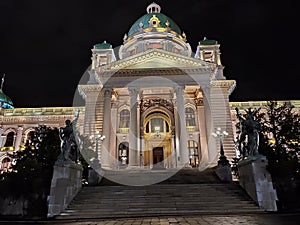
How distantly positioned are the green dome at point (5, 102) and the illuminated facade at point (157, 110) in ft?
37.2

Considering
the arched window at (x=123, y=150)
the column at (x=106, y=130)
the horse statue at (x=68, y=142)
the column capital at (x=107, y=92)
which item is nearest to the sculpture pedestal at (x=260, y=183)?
the horse statue at (x=68, y=142)

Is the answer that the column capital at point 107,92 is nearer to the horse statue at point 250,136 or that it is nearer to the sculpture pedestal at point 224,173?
the sculpture pedestal at point 224,173

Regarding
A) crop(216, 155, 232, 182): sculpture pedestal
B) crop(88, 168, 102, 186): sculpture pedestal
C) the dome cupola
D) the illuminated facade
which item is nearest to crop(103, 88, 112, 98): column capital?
the illuminated facade

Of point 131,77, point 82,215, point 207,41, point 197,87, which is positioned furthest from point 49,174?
point 207,41

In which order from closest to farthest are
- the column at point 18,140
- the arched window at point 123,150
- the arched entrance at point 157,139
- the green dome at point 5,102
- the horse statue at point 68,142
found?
the horse statue at point 68,142 → the arched window at point 123,150 → the arched entrance at point 157,139 → the column at point 18,140 → the green dome at point 5,102

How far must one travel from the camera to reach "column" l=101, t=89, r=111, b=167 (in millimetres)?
24933

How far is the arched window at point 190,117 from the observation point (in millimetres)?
30455

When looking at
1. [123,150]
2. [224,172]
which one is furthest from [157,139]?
[224,172]

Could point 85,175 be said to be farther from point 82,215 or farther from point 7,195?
point 82,215

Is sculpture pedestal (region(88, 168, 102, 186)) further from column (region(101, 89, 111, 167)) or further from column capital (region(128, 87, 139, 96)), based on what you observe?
column capital (region(128, 87, 139, 96))

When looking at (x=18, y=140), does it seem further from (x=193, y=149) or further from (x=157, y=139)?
(x=193, y=149)

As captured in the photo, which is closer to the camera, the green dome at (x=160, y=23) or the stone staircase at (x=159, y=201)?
the stone staircase at (x=159, y=201)

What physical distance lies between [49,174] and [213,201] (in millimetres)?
8361

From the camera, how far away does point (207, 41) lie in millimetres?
36375
